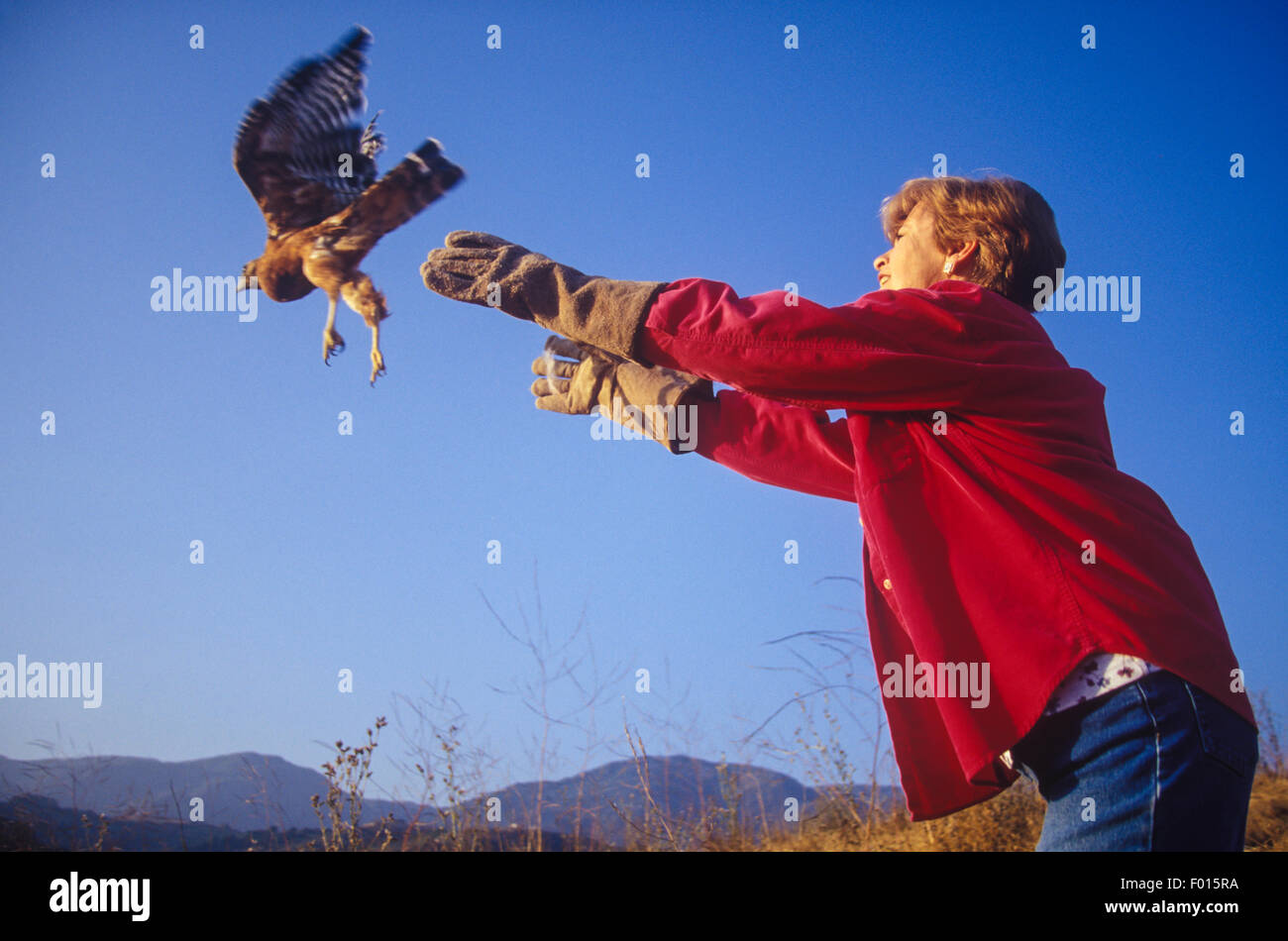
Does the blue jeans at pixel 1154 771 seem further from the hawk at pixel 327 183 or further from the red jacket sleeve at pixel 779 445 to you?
the hawk at pixel 327 183

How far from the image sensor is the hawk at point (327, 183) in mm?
2340

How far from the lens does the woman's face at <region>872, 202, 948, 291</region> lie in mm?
1608

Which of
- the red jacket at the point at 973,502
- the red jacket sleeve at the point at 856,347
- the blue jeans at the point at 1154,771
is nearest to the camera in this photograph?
the blue jeans at the point at 1154,771

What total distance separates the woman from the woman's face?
0.15ft

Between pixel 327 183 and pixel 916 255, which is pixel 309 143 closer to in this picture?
pixel 327 183

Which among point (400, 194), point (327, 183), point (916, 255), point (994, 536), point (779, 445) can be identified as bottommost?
point (994, 536)

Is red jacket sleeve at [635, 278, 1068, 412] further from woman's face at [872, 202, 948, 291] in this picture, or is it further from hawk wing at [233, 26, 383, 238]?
hawk wing at [233, 26, 383, 238]

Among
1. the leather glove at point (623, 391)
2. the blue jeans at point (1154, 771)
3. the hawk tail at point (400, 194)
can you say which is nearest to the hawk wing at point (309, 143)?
the hawk tail at point (400, 194)

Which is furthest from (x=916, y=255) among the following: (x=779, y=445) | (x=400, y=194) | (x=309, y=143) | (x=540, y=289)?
(x=309, y=143)

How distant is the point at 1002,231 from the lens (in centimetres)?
155

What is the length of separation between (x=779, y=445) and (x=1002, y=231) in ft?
1.86
